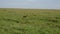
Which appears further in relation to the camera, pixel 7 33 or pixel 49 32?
pixel 49 32

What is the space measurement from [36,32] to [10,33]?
5.57ft

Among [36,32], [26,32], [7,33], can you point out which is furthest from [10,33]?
[36,32]

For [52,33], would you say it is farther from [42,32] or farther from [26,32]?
[26,32]

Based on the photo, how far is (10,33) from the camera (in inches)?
336

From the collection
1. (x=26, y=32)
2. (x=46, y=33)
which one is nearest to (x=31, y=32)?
(x=26, y=32)

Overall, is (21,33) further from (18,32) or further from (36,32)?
(36,32)

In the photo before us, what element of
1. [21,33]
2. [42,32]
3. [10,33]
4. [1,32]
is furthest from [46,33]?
[1,32]

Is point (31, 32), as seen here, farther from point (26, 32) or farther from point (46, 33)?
point (46, 33)

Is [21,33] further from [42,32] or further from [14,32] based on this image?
[42,32]

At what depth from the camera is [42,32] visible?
9.01m

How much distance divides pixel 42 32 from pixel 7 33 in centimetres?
230

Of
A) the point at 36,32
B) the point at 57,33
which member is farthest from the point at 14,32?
the point at 57,33

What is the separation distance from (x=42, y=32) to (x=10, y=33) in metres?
2.11

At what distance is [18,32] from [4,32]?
0.90 m
